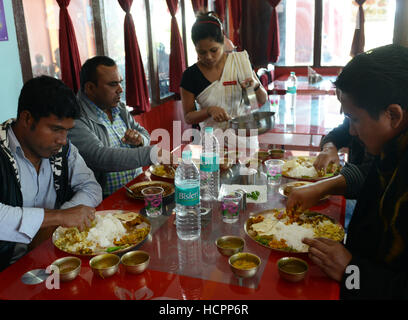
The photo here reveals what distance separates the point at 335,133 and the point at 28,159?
1775 millimetres

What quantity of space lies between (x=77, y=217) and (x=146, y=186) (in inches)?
24.3

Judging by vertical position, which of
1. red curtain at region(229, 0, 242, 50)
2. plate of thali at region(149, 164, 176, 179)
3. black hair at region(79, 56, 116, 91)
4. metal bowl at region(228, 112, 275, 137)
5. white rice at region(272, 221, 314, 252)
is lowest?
plate of thali at region(149, 164, 176, 179)

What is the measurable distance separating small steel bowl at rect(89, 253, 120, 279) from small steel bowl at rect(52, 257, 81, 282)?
0.17 feet

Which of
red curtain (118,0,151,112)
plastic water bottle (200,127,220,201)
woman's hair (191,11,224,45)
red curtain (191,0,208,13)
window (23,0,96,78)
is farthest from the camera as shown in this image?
red curtain (191,0,208,13)

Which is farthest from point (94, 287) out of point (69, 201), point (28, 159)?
point (28, 159)

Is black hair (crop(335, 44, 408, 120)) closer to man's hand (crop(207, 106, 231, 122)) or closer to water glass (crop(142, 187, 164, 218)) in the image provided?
water glass (crop(142, 187, 164, 218))

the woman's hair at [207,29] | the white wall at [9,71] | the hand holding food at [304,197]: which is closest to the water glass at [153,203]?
the hand holding food at [304,197]

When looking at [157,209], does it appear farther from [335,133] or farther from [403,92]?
[335,133]

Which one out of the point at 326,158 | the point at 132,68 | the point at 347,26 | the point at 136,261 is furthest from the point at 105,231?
the point at 347,26

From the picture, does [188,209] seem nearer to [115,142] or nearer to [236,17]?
[115,142]

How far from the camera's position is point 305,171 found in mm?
2154

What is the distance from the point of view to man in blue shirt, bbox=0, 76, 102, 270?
1474 mm

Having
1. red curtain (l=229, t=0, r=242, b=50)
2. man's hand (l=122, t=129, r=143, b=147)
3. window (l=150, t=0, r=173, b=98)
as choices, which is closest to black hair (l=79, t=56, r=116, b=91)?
man's hand (l=122, t=129, r=143, b=147)

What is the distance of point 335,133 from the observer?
2.32m
